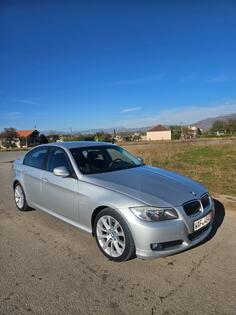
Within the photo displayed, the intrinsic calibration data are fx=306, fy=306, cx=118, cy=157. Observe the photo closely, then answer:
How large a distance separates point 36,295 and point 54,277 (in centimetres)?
38

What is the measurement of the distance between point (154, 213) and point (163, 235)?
0.27 m

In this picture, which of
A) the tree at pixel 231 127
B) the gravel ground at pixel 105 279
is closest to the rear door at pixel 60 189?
the gravel ground at pixel 105 279

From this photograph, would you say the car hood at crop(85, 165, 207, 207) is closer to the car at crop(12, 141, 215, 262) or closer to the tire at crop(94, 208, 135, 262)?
the car at crop(12, 141, 215, 262)

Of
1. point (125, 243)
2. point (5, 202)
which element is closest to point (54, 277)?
point (125, 243)

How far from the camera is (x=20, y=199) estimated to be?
638cm

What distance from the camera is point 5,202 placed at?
24.1 feet

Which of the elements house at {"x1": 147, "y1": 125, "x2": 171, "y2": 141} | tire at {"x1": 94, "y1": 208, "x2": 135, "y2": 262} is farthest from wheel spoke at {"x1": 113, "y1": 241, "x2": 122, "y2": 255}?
A: house at {"x1": 147, "y1": 125, "x2": 171, "y2": 141}

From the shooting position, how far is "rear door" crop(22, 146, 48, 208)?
217 inches

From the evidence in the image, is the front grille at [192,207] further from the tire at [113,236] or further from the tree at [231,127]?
the tree at [231,127]

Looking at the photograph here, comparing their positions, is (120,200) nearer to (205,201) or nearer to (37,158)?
(205,201)

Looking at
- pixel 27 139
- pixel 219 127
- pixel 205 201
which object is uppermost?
pixel 219 127

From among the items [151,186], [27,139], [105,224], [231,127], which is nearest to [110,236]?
[105,224]

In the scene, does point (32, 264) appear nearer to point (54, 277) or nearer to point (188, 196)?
point (54, 277)

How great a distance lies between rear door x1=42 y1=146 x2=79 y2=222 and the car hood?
0.33 meters
